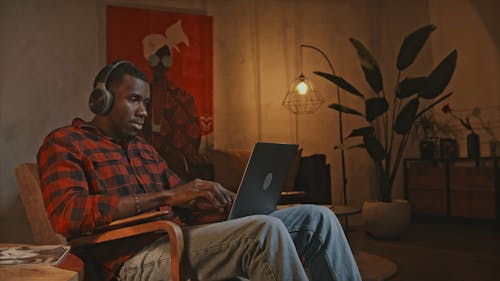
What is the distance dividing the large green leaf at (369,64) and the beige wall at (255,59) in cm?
96

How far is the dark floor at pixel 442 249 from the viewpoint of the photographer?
→ 9.43 feet

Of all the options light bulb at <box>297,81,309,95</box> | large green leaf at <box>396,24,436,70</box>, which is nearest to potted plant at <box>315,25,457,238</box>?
large green leaf at <box>396,24,436,70</box>

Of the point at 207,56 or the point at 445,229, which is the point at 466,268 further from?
the point at 207,56

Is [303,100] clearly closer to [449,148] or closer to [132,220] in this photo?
[449,148]

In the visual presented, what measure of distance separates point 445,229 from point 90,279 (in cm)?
384

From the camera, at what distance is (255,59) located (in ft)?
16.0

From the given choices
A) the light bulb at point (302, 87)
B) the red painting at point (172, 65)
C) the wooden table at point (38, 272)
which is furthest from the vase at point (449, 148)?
the wooden table at point (38, 272)

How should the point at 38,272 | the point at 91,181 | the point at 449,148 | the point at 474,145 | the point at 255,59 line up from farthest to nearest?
the point at 449,148 < the point at 255,59 < the point at 474,145 < the point at 91,181 < the point at 38,272

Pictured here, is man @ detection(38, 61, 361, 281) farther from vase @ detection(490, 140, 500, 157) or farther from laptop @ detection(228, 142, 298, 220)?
vase @ detection(490, 140, 500, 157)

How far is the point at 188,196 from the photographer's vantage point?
4.95 feet

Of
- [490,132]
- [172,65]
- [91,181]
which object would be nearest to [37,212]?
[91,181]

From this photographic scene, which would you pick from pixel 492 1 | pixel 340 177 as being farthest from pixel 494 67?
pixel 340 177

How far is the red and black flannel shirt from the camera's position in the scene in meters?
1.43

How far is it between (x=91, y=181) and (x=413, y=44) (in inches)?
125
